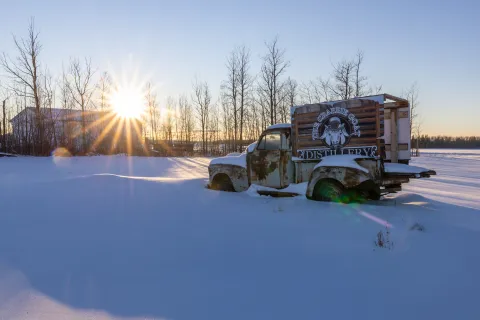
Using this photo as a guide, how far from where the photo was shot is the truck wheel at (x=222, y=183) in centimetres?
778

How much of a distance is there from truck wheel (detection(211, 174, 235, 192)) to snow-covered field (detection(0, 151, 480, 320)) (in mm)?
2039

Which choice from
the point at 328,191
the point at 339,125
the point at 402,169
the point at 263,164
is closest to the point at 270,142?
the point at 263,164

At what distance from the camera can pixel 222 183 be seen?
7.84 metres

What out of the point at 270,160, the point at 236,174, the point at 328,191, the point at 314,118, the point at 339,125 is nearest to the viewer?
the point at 328,191

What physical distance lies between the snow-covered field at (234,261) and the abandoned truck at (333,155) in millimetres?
646

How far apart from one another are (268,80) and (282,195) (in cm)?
1882

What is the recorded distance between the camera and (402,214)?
5.13 metres

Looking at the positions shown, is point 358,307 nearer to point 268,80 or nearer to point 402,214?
point 402,214

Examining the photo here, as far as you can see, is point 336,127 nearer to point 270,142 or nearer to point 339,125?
point 339,125

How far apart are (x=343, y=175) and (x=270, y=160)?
189cm

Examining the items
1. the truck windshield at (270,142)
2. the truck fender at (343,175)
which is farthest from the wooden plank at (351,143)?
the truck fender at (343,175)

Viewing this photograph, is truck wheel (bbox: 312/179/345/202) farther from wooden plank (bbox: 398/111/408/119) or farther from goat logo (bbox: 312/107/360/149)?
wooden plank (bbox: 398/111/408/119)

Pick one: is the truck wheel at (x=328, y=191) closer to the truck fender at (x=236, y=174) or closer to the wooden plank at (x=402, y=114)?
the truck fender at (x=236, y=174)

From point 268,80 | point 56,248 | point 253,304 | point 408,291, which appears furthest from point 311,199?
point 268,80
